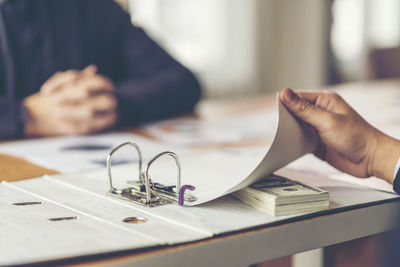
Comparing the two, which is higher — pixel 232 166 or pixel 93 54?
pixel 93 54

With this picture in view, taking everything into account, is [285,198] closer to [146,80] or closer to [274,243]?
[274,243]

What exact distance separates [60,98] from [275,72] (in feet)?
10.9

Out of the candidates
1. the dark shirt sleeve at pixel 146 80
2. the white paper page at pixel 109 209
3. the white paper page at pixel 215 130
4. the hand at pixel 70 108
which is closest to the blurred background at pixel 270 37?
the dark shirt sleeve at pixel 146 80

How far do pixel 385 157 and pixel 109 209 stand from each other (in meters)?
0.40

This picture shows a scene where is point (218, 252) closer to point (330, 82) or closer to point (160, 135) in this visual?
point (160, 135)

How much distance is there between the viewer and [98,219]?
57cm

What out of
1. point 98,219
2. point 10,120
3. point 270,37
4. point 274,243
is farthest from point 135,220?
point 270,37

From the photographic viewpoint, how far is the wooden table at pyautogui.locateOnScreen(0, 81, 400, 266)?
478 mm

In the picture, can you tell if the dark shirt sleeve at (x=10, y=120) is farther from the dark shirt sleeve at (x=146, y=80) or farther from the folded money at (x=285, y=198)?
the folded money at (x=285, y=198)

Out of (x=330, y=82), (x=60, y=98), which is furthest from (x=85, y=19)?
(x=330, y=82)

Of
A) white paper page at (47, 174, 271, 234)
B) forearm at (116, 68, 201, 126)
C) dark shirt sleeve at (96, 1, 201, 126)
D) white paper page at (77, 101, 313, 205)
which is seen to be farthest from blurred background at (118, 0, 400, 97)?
white paper page at (47, 174, 271, 234)

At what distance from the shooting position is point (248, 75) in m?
4.17

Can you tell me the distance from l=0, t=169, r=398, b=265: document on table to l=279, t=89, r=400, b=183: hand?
2.2 inches

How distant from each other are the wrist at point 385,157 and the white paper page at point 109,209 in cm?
34
